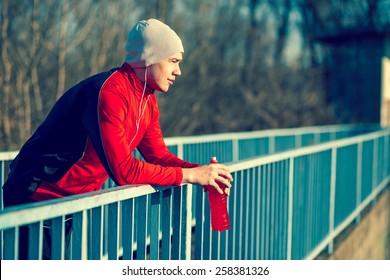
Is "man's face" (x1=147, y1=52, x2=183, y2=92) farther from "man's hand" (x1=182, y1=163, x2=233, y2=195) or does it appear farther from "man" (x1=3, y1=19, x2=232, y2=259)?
"man's hand" (x1=182, y1=163, x2=233, y2=195)

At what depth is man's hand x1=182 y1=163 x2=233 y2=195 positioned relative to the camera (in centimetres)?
352

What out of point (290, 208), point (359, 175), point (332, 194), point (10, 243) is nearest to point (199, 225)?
point (290, 208)

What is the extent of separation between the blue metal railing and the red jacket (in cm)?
13

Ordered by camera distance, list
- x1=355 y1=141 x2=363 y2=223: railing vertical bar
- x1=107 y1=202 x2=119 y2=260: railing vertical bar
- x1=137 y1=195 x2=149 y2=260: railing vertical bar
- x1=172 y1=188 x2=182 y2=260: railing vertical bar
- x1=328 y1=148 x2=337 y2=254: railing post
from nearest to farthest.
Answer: x1=107 y1=202 x2=119 y2=260: railing vertical bar
x1=137 y1=195 x2=149 y2=260: railing vertical bar
x1=172 y1=188 x2=182 y2=260: railing vertical bar
x1=328 y1=148 x2=337 y2=254: railing post
x1=355 y1=141 x2=363 y2=223: railing vertical bar

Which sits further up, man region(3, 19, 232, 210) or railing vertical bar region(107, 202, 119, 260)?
man region(3, 19, 232, 210)

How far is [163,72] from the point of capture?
3.48 m

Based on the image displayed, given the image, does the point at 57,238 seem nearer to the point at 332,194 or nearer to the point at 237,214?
the point at 237,214

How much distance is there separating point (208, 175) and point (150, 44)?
709mm

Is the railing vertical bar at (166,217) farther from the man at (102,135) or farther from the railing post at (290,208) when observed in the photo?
the railing post at (290,208)

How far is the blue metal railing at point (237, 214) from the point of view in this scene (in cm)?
271

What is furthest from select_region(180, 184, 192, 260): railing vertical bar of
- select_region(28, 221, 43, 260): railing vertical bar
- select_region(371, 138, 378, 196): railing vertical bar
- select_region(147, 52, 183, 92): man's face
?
select_region(371, 138, 378, 196): railing vertical bar

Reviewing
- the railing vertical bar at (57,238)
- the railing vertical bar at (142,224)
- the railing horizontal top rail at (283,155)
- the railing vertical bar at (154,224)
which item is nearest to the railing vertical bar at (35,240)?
the railing vertical bar at (57,238)

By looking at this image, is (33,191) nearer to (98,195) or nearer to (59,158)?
(59,158)

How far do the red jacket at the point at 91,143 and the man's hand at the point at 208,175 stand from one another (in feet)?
0.24
